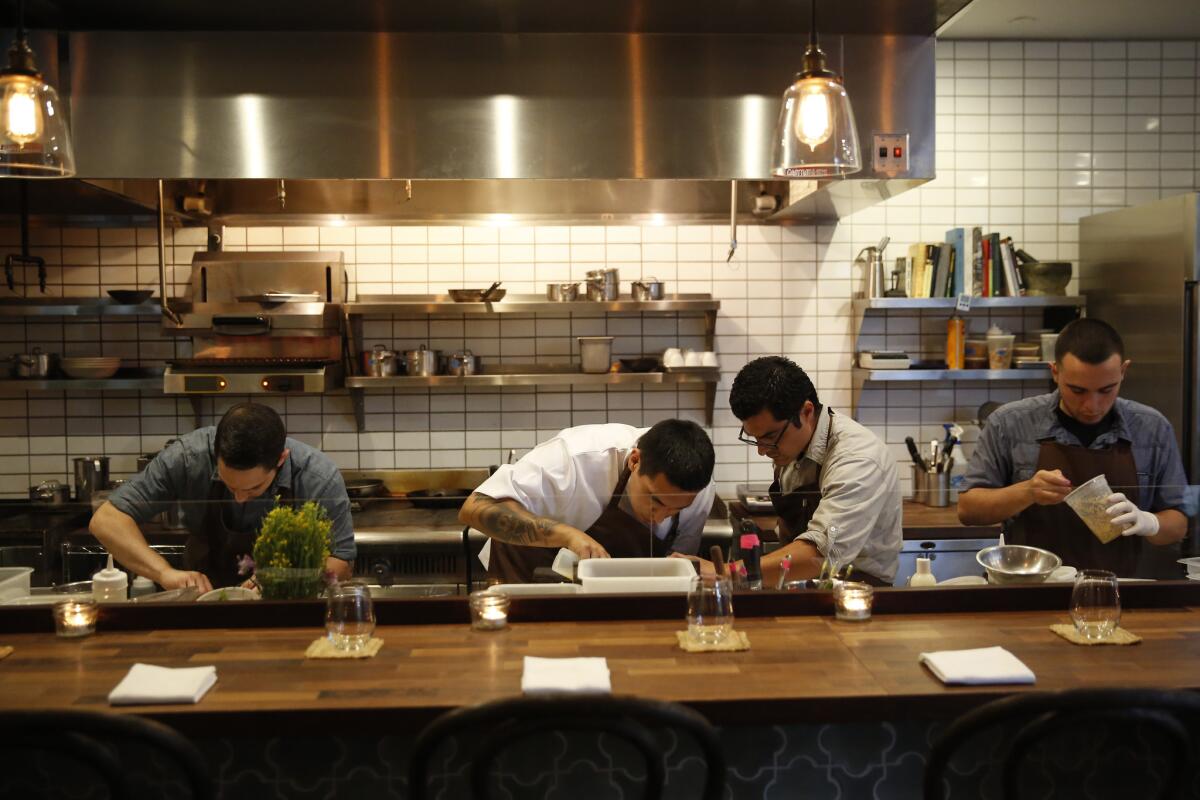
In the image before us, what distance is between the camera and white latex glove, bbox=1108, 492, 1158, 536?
105 inches

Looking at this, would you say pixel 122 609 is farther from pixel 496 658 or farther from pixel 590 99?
pixel 590 99

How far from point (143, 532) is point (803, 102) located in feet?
6.20

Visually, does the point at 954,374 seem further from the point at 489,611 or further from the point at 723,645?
the point at 489,611

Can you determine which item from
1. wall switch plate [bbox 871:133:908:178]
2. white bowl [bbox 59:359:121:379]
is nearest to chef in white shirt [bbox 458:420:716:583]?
wall switch plate [bbox 871:133:908:178]

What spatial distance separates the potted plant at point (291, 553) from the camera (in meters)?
2.53

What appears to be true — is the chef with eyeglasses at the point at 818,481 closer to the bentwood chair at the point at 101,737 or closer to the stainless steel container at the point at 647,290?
the bentwood chair at the point at 101,737

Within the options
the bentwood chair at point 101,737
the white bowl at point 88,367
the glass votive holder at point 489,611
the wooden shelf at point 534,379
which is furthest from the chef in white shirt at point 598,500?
the white bowl at point 88,367

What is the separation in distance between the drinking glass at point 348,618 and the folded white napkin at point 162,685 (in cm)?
26

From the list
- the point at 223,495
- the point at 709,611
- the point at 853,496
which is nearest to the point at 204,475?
the point at 223,495

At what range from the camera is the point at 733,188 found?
479cm

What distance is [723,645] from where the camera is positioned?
2.28 meters

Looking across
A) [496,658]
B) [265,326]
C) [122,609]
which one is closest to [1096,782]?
[496,658]

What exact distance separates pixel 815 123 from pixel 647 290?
2580mm

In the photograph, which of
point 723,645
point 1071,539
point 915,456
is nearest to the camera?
point 723,645
